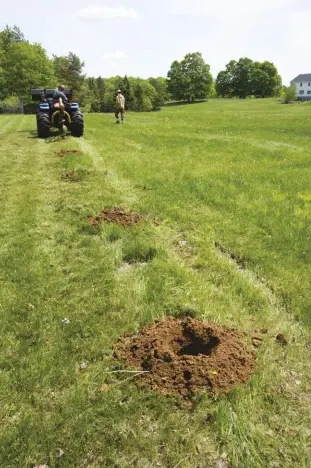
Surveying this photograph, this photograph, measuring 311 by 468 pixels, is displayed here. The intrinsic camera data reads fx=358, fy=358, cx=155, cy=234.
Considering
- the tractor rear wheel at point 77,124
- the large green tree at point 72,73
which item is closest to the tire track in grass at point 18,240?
the tractor rear wheel at point 77,124

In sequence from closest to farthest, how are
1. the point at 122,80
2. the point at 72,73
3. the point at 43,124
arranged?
1. the point at 43,124
2. the point at 72,73
3. the point at 122,80

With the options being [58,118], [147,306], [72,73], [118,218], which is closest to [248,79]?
[72,73]

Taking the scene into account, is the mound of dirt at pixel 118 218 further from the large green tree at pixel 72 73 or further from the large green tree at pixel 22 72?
the large green tree at pixel 72 73

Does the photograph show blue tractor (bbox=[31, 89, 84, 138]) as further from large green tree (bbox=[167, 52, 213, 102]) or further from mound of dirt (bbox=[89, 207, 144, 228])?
large green tree (bbox=[167, 52, 213, 102])

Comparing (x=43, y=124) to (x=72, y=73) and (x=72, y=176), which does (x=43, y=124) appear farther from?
(x=72, y=73)

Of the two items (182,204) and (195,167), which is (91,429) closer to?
(182,204)

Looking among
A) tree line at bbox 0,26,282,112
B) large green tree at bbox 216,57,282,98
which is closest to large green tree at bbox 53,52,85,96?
tree line at bbox 0,26,282,112

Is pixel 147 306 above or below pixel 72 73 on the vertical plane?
below

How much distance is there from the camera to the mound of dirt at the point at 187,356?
3051 millimetres

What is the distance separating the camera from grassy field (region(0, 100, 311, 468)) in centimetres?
264

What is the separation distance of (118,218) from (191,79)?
285ft

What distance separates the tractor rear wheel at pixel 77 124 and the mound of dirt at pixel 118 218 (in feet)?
31.3

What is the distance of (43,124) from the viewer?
49.8 ft

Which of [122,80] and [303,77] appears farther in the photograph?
[303,77]
